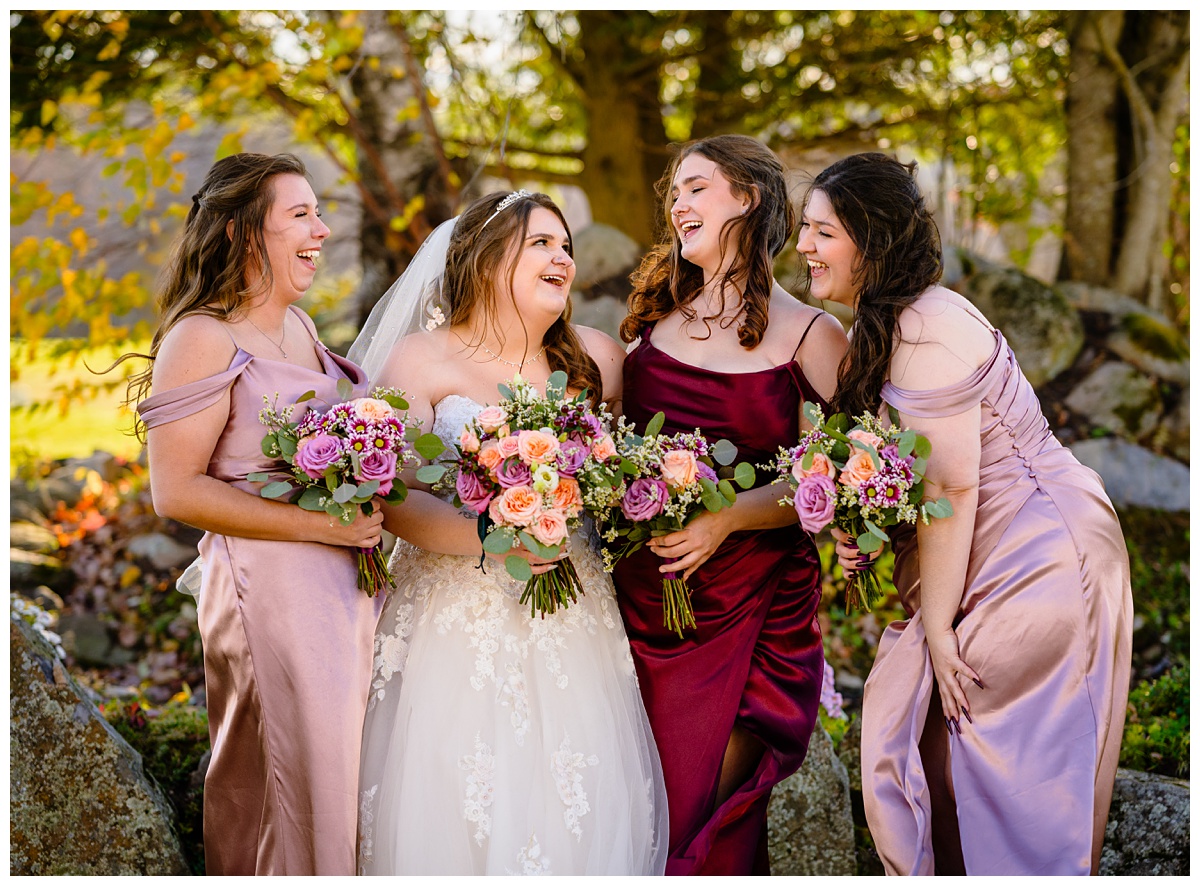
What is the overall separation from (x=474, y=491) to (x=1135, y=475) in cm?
576

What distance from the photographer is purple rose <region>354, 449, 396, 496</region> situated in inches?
120

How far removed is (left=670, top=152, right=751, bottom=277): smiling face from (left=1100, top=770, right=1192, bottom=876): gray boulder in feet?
8.53

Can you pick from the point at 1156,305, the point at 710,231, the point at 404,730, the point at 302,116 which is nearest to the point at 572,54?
the point at 302,116

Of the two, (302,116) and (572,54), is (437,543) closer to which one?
(302,116)

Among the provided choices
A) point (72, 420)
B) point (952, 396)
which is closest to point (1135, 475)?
point (952, 396)

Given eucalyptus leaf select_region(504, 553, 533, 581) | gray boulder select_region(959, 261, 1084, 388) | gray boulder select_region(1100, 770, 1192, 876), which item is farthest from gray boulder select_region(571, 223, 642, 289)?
gray boulder select_region(1100, 770, 1192, 876)

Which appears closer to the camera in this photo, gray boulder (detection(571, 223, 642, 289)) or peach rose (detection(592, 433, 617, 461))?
peach rose (detection(592, 433, 617, 461))

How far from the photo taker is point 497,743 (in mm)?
3248

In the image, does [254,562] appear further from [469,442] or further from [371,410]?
[469,442]

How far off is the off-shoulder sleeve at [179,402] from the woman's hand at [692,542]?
147 centimetres

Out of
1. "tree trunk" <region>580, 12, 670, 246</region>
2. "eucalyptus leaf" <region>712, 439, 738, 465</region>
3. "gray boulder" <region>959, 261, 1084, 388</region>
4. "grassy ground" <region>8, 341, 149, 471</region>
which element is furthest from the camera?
"tree trunk" <region>580, 12, 670, 246</region>

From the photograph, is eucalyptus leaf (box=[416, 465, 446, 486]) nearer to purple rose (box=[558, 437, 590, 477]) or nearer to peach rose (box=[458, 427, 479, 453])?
peach rose (box=[458, 427, 479, 453])

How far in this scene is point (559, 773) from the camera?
128 inches

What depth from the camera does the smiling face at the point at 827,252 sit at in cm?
345
